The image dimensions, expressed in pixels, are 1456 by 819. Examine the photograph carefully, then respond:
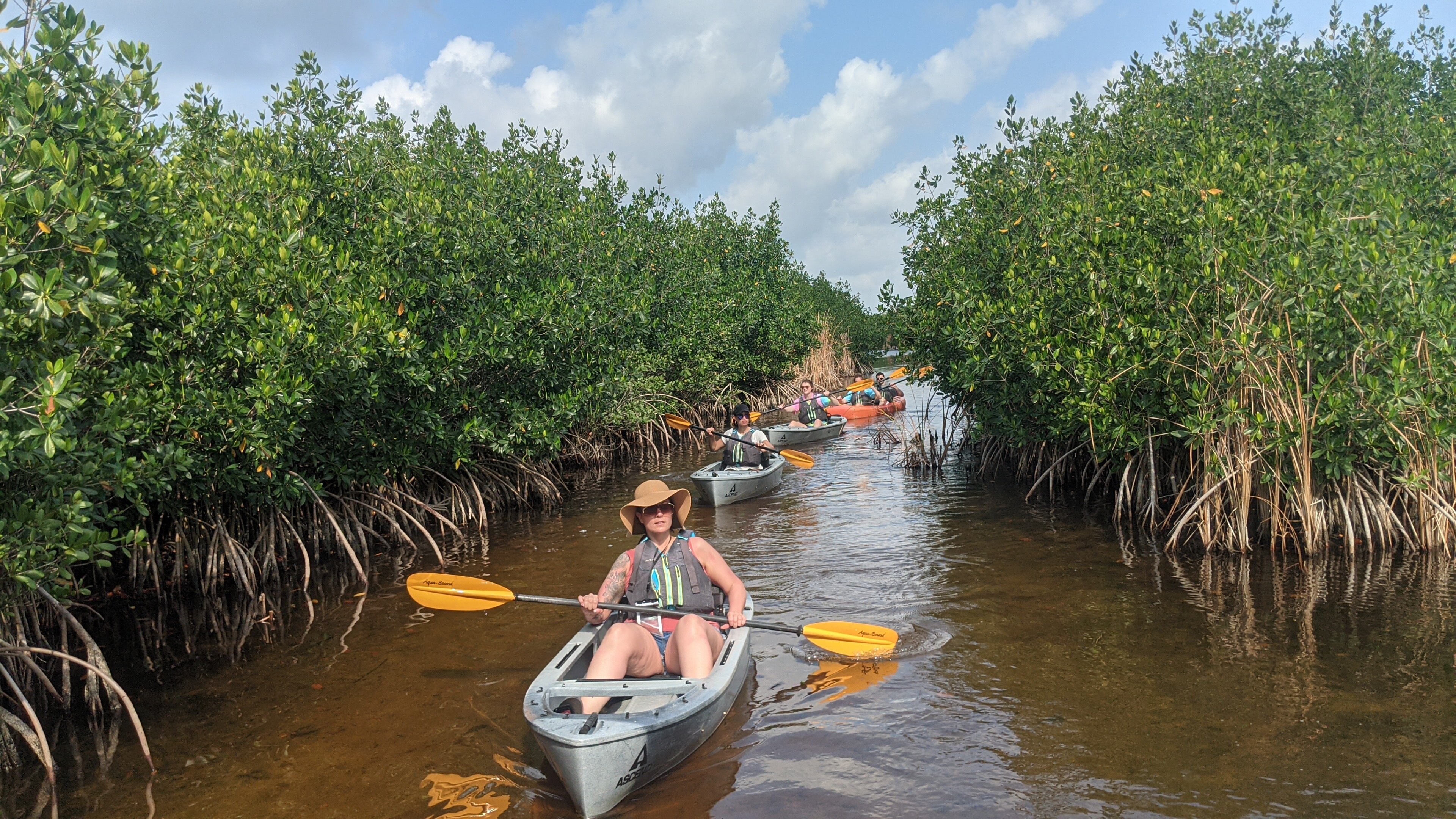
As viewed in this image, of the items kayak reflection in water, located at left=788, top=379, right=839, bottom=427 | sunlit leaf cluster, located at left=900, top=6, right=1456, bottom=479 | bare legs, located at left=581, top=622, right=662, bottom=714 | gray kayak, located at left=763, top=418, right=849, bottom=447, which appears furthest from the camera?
kayak reflection in water, located at left=788, top=379, right=839, bottom=427

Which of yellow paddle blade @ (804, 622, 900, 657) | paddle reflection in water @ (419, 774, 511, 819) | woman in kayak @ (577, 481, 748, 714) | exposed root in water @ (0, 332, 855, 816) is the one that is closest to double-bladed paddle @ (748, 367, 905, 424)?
exposed root in water @ (0, 332, 855, 816)

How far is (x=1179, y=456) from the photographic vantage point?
10.2 meters

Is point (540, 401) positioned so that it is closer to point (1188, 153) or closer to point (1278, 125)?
point (1188, 153)

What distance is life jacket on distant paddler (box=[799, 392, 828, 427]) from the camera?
21625mm

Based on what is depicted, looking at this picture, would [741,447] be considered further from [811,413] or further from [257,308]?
[257,308]

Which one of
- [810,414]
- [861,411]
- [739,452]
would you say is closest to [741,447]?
[739,452]

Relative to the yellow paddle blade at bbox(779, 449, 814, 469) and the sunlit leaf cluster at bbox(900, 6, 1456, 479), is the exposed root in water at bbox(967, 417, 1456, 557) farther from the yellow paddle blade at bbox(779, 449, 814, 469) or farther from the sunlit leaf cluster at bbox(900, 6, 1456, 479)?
the yellow paddle blade at bbox(779, 449, 814, 469)

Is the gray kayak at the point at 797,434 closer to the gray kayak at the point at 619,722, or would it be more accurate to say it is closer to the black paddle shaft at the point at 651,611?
the black paddle shaft at the point at 651,611

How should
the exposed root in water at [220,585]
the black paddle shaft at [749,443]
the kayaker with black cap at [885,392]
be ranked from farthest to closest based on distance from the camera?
the kayaker with black cap at [885,392]
the black paddle shaft at [749,443]
the exposed root in water at [220,585]

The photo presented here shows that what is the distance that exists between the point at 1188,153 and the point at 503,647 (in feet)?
35.0

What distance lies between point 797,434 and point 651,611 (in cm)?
1507

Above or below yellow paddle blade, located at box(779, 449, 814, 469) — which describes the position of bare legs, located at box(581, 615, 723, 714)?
Result: below

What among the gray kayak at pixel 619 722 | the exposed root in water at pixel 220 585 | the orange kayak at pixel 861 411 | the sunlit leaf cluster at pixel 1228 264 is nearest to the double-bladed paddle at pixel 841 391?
the orange kayak at pixel 861 411

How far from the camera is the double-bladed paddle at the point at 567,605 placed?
6.03 metres
